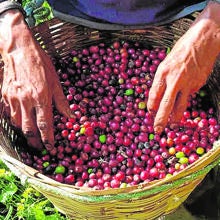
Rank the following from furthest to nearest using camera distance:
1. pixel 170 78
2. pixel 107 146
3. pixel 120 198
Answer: pixel 107 146, pixel 170 78, pixel 120 198

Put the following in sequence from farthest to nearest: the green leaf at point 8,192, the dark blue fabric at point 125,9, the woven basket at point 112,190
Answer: the green leaf at point 8,192 → the dark blue fabric at point 125,9 → the woven basket at point 112,190

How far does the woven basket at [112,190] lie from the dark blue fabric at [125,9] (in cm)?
7

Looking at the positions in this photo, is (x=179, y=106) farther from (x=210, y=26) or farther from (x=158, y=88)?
(x=210, y=26)

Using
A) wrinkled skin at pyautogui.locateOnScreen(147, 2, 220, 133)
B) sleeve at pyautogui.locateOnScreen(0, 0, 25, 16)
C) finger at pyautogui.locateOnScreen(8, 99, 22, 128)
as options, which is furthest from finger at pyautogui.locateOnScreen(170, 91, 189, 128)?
sleeve at pyautogui.locateOnScreen(0, 0, 25, 16)

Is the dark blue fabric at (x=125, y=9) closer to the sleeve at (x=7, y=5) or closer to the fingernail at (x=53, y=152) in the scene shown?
the sleeve at (x=7, y=5)

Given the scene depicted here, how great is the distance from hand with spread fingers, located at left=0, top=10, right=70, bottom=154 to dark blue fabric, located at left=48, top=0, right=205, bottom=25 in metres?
0.33

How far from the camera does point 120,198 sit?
4.52ft

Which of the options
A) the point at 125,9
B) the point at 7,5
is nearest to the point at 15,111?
the point at 7,5

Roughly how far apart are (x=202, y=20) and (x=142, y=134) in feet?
1.58

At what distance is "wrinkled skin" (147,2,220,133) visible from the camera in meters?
1.56

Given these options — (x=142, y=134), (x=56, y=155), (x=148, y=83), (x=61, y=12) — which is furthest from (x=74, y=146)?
(x=61, y=12)

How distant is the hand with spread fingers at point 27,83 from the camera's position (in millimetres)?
1578

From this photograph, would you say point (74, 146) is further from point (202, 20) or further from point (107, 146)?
point (202, 20)

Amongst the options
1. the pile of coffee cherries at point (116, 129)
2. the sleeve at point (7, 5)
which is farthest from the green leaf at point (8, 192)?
the sleeve at point (7, 5)
